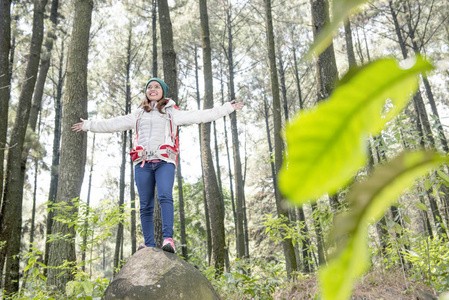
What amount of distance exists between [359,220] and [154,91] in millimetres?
3754

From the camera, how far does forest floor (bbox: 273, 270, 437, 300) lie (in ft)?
10.4

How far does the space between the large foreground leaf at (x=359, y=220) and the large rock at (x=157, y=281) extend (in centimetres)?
297

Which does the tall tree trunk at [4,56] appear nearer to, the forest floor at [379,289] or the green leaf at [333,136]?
the forest floor at [379,289]

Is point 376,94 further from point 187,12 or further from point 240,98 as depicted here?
point 240,98

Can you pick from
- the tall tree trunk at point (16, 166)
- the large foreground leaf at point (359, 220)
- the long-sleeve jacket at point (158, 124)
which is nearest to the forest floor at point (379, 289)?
the long-sleeve jacket at point (158, 124)

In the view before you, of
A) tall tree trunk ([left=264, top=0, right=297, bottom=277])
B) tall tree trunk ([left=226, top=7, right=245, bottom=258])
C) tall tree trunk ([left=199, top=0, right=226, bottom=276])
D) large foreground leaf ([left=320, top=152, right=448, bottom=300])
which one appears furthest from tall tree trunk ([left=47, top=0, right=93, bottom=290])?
tall tree trunk ([left=226, top=7, right=245, bottom=258])

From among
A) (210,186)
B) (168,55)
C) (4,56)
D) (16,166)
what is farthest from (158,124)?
(16,166)

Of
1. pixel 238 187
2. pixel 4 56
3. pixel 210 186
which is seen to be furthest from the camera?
pixel 238 187

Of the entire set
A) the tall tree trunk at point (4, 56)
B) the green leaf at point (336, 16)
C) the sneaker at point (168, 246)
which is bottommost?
the sneaker at point (168, 246)

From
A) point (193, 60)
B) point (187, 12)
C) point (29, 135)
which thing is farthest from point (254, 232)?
point (29, 135)

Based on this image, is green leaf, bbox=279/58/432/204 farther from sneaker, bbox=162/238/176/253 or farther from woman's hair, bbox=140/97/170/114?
woman's hair, bbox=140/97/170/114

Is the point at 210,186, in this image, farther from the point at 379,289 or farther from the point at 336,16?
the point at 336,16

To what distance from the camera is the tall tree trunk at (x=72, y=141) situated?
386 cm

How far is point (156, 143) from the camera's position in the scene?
3.48 metres
